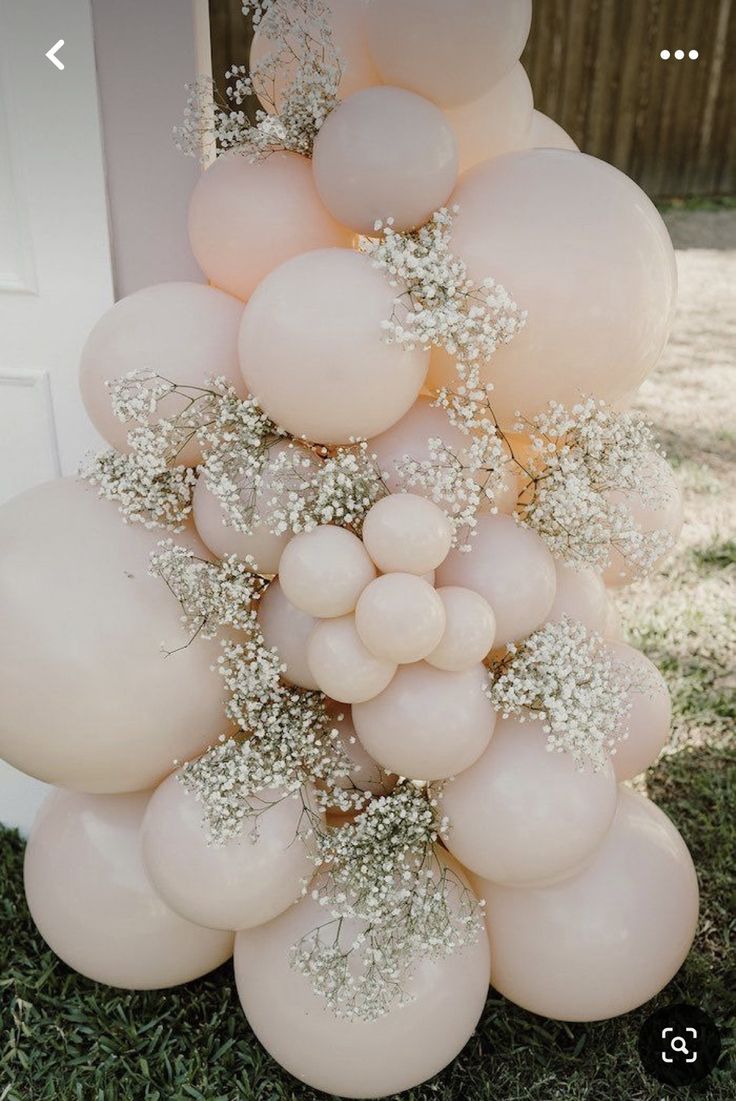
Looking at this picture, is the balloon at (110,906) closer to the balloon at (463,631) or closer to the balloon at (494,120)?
the balloon at (463,631)

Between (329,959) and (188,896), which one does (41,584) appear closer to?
(188,896)

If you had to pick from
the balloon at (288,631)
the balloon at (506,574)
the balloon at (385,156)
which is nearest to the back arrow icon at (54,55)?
the balloon at (385,156)

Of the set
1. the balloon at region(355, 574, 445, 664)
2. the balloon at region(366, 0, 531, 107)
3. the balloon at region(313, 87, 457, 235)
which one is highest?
the balloon at region(366, 0, 531, 107)

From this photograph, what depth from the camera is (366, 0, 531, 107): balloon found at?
146 cm

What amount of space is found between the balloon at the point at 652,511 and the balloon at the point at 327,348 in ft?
1.92

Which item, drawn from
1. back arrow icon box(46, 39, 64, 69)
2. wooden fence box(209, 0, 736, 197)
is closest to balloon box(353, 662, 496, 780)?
back arrow icon box(46, 39, 64, 69)

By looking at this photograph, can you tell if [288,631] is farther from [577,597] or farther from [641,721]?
[641,721]

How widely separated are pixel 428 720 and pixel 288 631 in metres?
0.30

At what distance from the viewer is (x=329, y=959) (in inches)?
66.4

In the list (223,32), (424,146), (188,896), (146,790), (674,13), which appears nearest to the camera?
(424,146)

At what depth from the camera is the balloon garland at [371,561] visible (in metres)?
1.51

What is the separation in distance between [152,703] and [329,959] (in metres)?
0.53

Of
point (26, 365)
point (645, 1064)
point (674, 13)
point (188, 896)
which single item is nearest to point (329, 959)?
point (188, 896)

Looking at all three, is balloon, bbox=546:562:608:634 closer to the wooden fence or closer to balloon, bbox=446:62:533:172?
balloon, bbox=446:62:533:172
